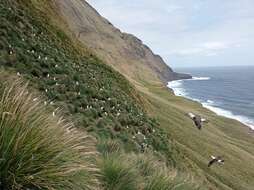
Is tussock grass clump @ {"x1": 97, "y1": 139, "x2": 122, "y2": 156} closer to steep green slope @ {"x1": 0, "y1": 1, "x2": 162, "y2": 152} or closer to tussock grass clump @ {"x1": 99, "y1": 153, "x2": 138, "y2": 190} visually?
tussock grass clump @ {"x1": 99, "y1": 153, "x2": 138, "y2": 190}

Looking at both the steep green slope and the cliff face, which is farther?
the cliff face

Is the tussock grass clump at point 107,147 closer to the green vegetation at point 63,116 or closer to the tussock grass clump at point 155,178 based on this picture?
the green vegetation at point 63,116

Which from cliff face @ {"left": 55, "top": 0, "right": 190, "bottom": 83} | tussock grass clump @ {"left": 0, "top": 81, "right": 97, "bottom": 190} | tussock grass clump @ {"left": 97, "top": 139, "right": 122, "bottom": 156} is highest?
cliff face @ {"left": 55, "top": 0, "right": 190, "bottom": 83}

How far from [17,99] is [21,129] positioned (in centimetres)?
40

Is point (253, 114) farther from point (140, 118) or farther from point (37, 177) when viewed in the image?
point (37, 177)

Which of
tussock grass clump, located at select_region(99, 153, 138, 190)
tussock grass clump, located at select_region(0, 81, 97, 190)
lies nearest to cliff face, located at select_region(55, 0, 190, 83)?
tussock grass clump, located at select_region(99, 153, 138, 190)

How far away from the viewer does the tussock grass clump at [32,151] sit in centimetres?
476

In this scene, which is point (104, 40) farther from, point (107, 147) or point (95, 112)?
point (107, 147)

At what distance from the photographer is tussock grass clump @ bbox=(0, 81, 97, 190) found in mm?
4762

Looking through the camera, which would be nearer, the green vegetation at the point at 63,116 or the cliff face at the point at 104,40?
the green vegetation at the point at 63,116

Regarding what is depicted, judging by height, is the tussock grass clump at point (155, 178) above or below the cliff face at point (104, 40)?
below

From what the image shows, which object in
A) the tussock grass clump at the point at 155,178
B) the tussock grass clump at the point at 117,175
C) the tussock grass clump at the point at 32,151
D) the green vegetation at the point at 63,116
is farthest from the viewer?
the tussock grass clump at the point at 155,178

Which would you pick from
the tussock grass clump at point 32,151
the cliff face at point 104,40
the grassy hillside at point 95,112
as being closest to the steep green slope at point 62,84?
the grassy hillside at point 95,112

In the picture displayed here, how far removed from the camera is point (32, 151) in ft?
15.9
